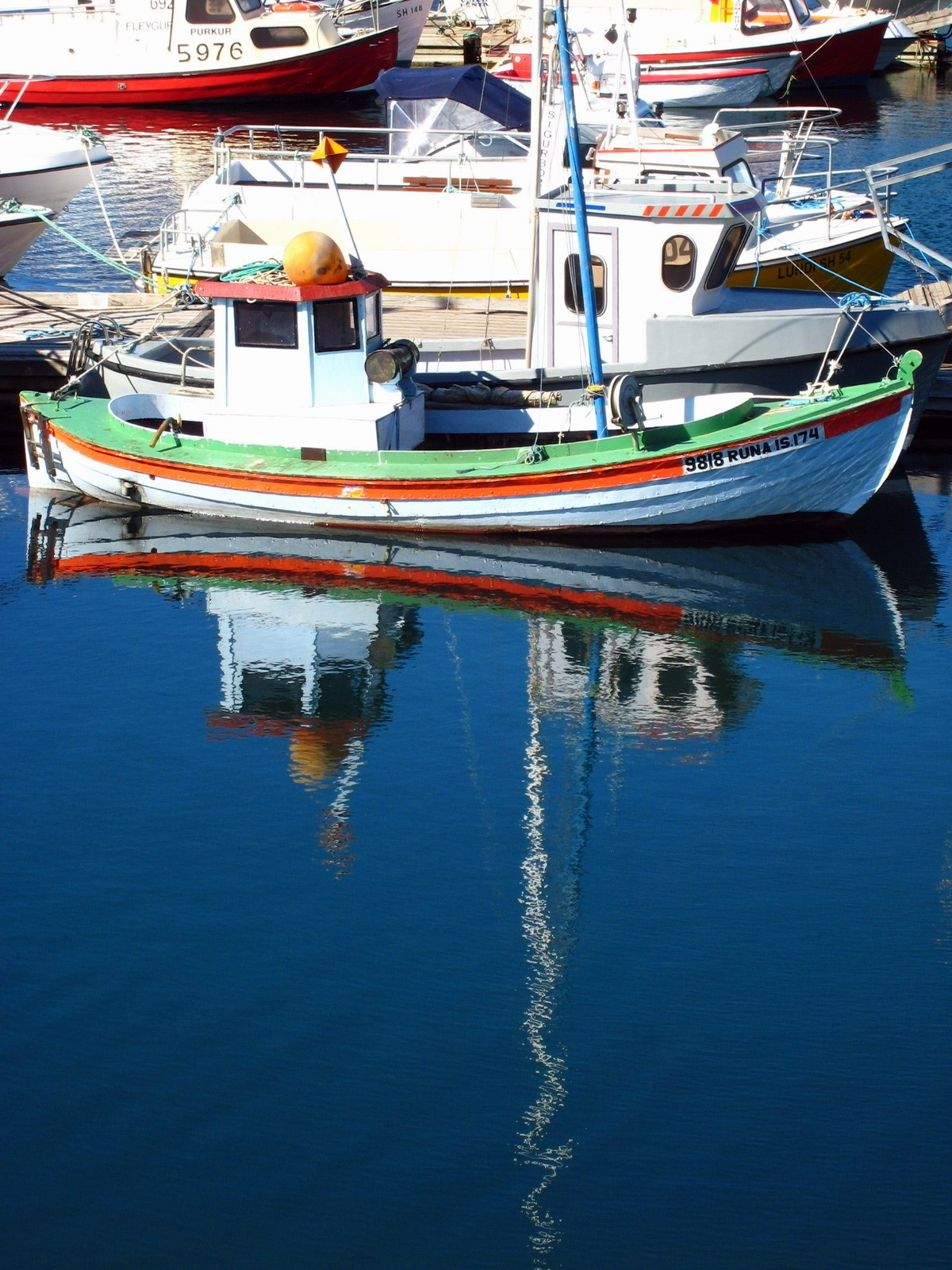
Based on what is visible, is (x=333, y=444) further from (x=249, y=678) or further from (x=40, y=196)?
(x=40, y=196)

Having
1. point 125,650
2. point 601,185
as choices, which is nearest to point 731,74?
point 601,185

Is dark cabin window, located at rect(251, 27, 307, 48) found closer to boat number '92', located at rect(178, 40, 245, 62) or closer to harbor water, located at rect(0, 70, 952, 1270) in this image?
boat number '92', located at rect(178, 40, 245, 62)

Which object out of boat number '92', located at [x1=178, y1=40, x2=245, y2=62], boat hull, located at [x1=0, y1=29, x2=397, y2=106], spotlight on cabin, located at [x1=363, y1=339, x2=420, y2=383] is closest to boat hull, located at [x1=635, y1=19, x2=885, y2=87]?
boat hull, located at [x1=0, y1=29, x2=397, y2=106]

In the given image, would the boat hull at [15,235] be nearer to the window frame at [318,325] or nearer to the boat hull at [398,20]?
the window frame at [318,325]

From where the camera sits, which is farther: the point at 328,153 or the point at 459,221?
the point at 459,221

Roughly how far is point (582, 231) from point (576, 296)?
1586 millimetres

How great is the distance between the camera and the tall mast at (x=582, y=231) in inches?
591

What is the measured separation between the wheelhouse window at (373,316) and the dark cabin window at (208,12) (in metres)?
32.0

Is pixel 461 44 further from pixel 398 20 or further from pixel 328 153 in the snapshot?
pixel 328 153

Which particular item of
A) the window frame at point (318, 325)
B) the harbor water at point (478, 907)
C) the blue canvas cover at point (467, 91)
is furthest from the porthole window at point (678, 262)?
the blue canvas cover at point (467, 91)

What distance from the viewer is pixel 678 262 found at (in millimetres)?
17000

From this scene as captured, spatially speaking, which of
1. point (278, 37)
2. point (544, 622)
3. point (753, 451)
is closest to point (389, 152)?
point (753, 451)

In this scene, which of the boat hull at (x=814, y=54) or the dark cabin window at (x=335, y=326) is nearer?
the dark cabin window at (x=335, y=326)

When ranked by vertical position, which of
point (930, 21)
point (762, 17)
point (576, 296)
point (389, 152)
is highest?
point (930, 21)
